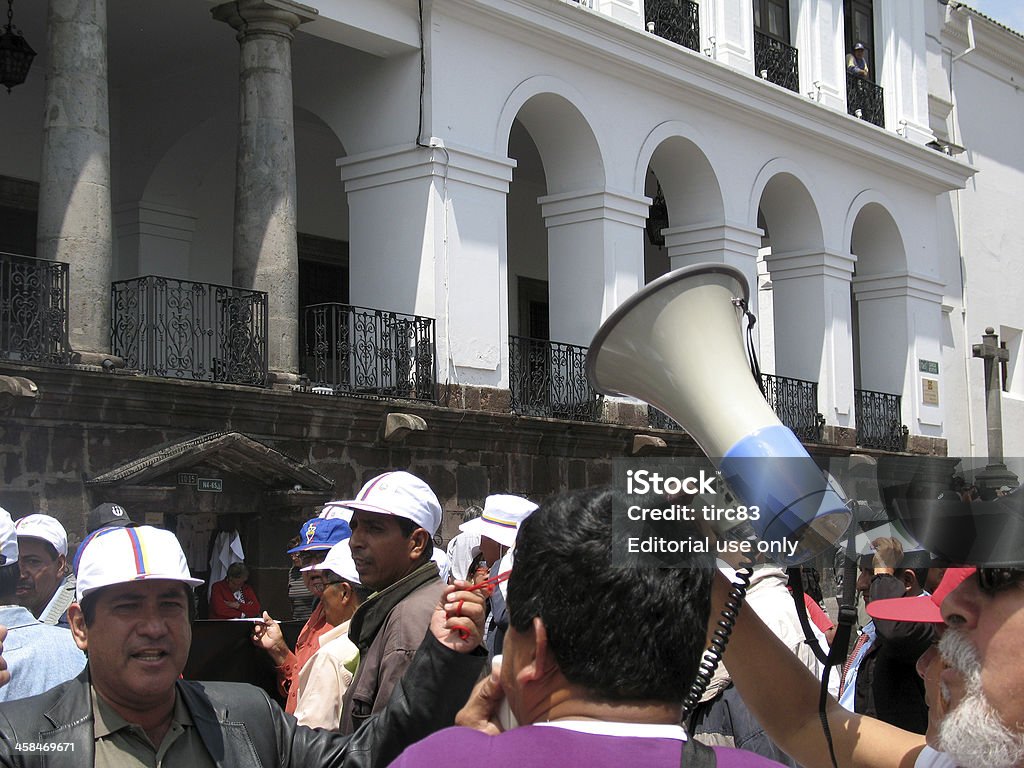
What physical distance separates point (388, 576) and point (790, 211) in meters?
17.4

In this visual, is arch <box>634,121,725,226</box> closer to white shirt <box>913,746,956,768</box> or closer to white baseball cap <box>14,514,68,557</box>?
white baseball cap <box>14,514,68,557</box>

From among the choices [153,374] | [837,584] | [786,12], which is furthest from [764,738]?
[786,12]

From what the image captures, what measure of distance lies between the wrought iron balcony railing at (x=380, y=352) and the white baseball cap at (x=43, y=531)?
861 cm

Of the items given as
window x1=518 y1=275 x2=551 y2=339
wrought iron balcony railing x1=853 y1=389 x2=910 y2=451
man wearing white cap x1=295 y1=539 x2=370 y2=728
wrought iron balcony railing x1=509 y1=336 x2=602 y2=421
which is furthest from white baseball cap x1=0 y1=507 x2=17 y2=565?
wrought iron balcony railing x1=853 y1=389 x2=910 y2=451

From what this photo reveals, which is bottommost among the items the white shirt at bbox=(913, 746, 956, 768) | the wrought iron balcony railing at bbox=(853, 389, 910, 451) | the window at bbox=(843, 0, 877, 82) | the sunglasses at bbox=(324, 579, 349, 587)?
the white shirt at bbox=(913, 746, 956, 768)

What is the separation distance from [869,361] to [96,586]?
20928 mm

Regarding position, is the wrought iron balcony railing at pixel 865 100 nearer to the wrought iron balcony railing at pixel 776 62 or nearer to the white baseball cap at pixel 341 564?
the wrought iron balcony railing at pixel 776 62

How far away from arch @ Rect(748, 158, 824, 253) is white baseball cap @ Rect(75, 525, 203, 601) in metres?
17.8

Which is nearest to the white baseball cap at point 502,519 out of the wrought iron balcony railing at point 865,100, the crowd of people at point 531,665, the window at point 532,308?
the crowd of people at point 531,665

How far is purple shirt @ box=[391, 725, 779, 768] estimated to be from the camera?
6.90 ft

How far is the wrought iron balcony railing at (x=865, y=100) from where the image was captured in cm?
2230

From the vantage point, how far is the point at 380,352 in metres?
14.8

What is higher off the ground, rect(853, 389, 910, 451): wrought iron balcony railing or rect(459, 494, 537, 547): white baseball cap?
rect(853, 389, 910, 451): wrought iron balcony railing

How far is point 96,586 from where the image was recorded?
3232 mm
